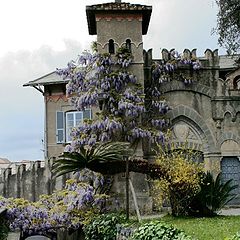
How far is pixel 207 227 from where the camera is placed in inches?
468

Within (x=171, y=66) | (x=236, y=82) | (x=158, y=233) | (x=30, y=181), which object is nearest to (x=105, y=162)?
(x=171, y=66)

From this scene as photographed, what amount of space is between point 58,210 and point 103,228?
125 inches

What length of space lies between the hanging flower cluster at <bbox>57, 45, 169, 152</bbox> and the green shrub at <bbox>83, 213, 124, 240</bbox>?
4550 mm

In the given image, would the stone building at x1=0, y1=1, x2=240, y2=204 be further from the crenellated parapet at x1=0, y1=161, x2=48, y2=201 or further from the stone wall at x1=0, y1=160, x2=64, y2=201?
the crenellated parapet at x1=0, y1=161, x2=48, y2=201

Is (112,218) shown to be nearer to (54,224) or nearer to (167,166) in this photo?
(167,166)

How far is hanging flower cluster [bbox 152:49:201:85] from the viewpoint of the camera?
817 inches

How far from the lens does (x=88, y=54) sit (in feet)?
66.6

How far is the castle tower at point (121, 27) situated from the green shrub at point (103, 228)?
6.75 m

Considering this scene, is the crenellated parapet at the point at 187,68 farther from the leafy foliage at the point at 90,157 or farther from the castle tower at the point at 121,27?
the leafy foliage at the point at 90,157

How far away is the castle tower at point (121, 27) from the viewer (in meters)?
19.9

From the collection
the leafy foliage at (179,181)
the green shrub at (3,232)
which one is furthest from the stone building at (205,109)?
the green shrub at (3,232)

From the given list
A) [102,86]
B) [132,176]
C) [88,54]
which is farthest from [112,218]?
[88,54]

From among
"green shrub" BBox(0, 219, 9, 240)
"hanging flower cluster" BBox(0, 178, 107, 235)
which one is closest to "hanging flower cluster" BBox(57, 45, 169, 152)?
"hanging flower cluster" BBox(0, 178, 107, 235)

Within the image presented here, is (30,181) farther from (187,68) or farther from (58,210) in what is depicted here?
(187,68)
